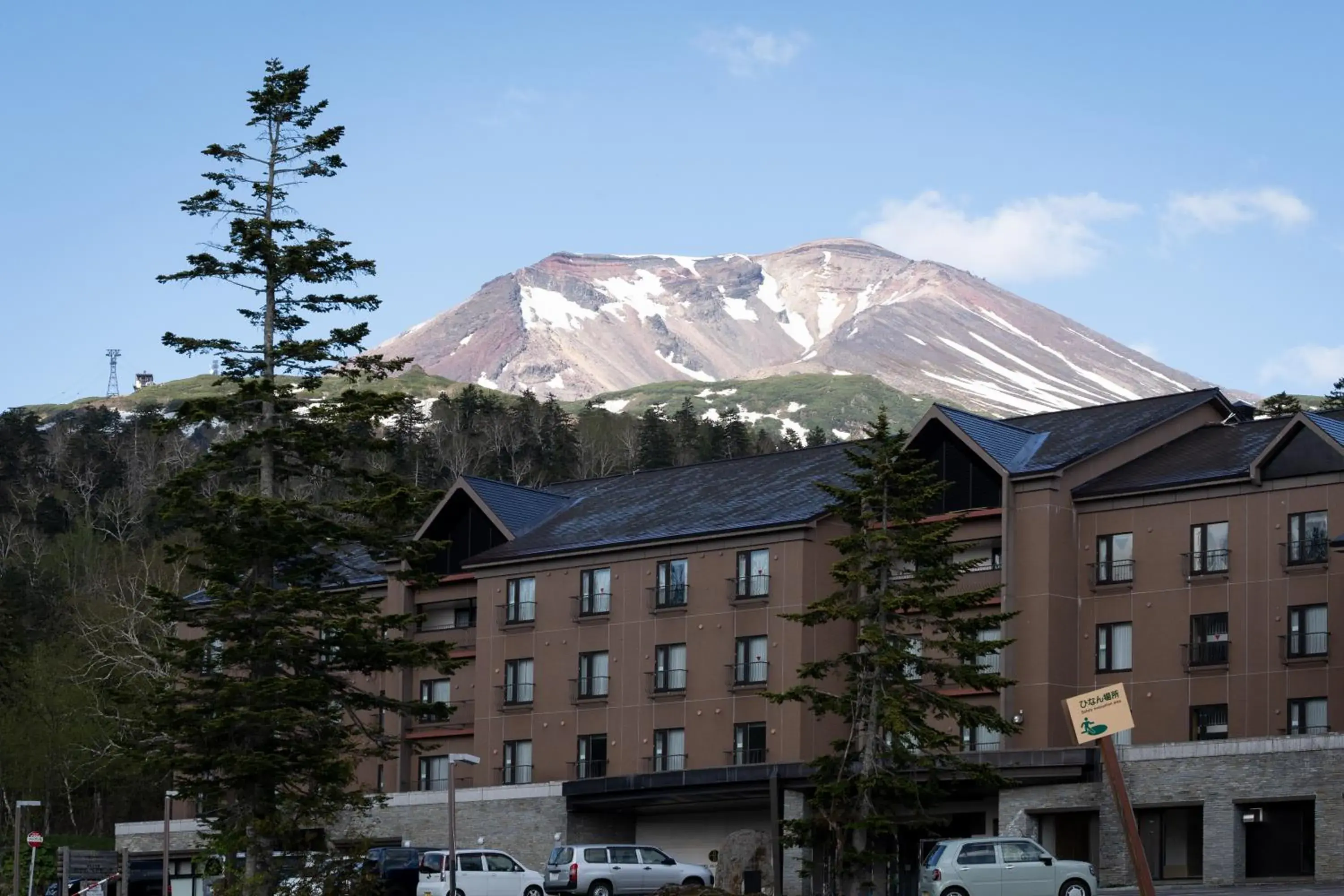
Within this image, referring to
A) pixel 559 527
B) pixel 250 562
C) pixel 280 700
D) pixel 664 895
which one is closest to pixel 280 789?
pixel 280 700

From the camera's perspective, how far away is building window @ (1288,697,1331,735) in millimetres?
60875

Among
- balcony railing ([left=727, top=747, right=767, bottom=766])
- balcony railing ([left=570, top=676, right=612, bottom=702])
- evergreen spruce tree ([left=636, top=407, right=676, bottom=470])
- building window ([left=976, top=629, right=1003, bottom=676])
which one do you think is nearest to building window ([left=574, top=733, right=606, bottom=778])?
balcony railing ([left=570, top=676, right=612, bottom=702])

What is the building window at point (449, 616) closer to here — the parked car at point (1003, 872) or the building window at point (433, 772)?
the building window at point (433, 772)

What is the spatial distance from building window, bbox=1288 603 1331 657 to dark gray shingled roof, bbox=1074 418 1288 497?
472cm

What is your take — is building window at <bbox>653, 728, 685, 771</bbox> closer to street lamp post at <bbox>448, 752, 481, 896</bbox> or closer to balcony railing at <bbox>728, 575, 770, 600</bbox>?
balcony railing at <bbox>728, 575, 770, 600</bbox>

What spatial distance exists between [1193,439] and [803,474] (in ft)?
46.8

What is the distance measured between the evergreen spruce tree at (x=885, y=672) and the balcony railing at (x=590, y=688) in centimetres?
2334

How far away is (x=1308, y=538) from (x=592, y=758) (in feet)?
86.5

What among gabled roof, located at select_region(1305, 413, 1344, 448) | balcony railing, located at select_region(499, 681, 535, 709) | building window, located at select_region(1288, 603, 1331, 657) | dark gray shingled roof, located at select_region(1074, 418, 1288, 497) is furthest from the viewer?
balcony railing, located at select_region(499, 681, 535, 709)

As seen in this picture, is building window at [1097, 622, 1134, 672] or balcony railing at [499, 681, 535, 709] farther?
balcony railing at [499, 681, 535, 709]

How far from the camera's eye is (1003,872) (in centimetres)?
4666

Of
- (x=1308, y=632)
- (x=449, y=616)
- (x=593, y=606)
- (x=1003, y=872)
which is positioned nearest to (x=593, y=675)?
(x=593, y=606)

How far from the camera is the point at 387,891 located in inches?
2057

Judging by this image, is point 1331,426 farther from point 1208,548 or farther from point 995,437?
point 995,437
